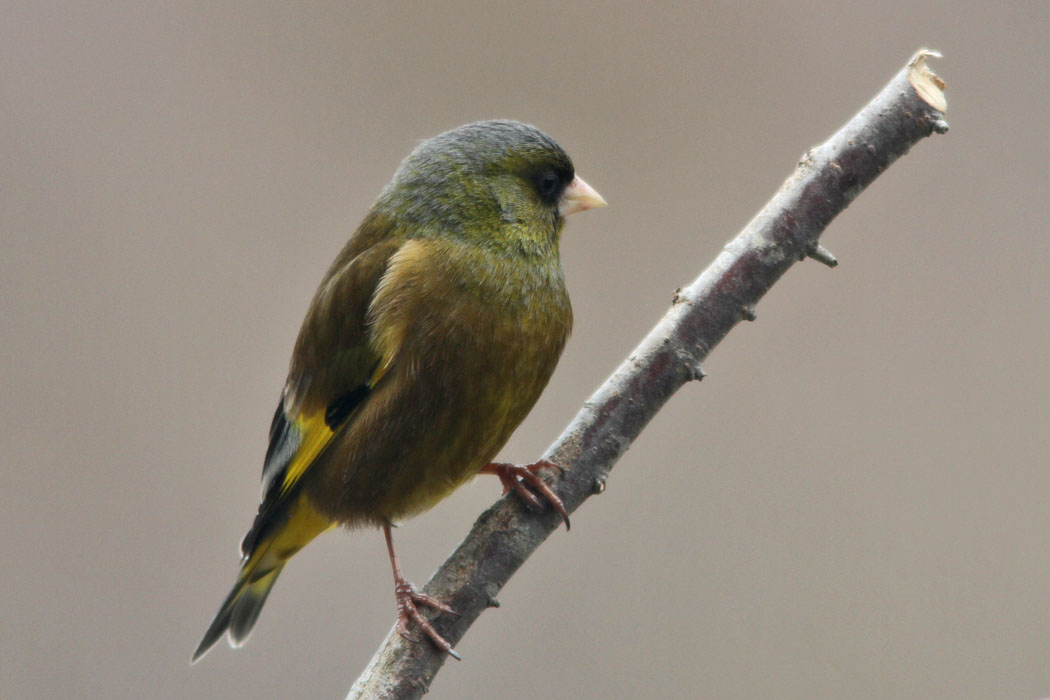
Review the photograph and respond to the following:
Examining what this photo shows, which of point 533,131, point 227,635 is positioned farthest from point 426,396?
point 227,635

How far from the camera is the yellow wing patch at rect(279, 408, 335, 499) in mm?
2547

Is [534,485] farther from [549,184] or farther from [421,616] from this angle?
[549,184]

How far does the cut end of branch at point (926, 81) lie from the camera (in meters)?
2.04

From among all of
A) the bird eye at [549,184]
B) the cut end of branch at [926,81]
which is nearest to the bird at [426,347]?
the bird eye at [549,184]

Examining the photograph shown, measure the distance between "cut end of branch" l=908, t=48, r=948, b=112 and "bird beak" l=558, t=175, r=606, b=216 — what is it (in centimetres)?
85

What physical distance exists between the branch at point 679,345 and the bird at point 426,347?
0.18 feet

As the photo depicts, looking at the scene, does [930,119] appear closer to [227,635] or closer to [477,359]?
[477,359]

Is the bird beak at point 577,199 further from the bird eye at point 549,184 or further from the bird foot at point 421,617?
the bird foot at point 421,617

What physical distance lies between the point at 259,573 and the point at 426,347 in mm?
981

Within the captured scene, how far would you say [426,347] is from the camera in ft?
7.66

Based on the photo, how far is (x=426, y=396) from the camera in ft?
7.66

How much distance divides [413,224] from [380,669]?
3.61 ft

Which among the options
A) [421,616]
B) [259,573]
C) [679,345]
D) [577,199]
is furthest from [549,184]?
[259,573]

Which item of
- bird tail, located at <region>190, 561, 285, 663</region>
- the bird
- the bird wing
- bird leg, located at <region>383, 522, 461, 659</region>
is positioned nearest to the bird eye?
the bird
